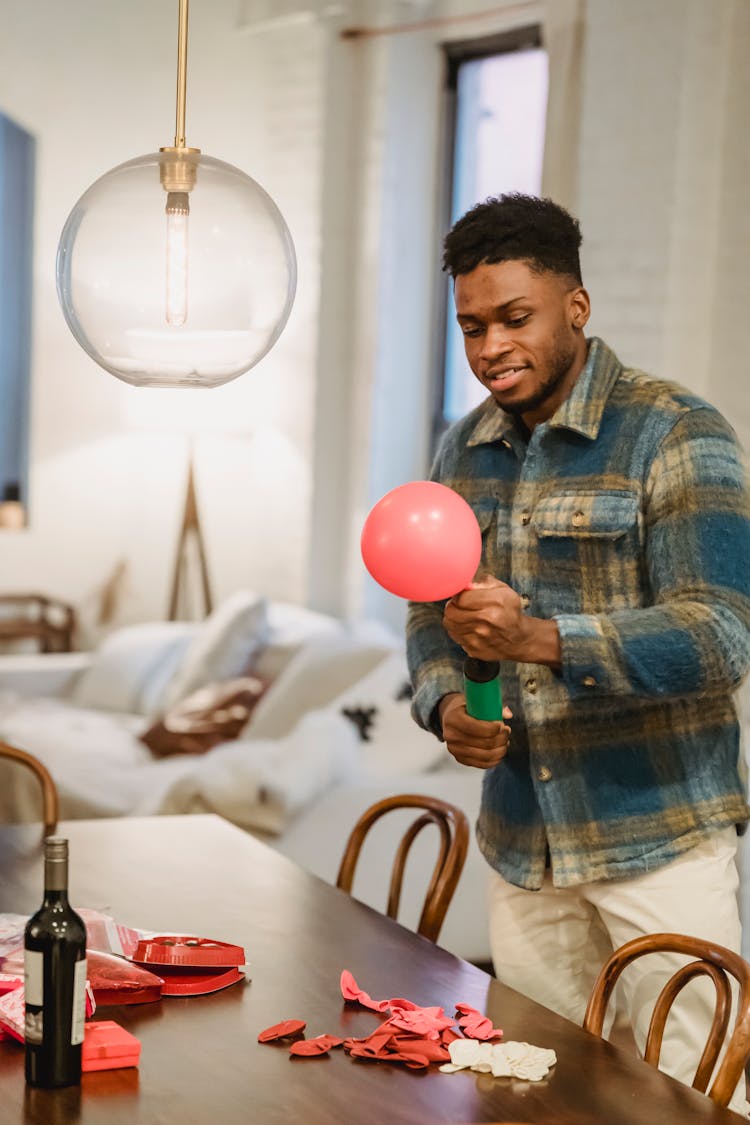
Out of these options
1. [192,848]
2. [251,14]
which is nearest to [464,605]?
[192,848]

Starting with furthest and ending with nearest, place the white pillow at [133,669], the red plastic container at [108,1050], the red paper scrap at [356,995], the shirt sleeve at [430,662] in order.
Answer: the white pillow at [133,669]
the shirt sleeve at [430,662]
the red paper scrap at [356,995]
the red plastic container at [108,1050]

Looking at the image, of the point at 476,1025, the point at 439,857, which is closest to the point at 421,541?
the point at 476,1025

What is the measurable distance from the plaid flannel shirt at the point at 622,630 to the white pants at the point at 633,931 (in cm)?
4

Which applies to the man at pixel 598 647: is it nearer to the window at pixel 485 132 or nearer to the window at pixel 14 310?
the window at pixel 485 132

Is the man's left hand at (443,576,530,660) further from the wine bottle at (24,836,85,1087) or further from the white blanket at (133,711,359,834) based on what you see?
the white blanket at (133,711,359,834)

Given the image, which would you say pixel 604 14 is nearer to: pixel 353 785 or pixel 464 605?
pixel 353 785

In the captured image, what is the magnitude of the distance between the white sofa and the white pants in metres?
1.73

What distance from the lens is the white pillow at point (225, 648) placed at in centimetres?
532

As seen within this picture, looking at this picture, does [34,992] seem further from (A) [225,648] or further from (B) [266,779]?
(A) [225,648]

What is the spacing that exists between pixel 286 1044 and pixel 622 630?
67cm

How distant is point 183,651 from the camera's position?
580 cm

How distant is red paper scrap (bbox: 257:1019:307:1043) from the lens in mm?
1729

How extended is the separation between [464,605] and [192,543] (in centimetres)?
480

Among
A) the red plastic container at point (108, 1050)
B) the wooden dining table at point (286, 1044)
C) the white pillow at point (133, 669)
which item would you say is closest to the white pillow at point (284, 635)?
the white pillow at point (133, 669)
